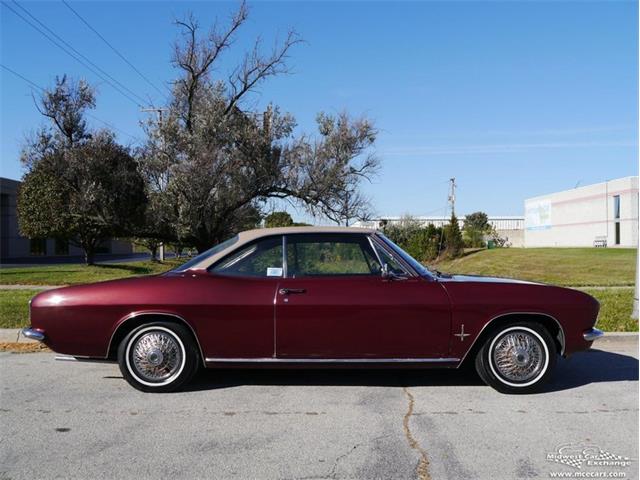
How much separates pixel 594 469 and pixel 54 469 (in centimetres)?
324

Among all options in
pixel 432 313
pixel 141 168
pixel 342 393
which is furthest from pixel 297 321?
pixel 141 168

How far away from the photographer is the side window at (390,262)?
5321 mm

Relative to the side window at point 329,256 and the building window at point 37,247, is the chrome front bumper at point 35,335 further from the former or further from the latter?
the building window at point 37,247

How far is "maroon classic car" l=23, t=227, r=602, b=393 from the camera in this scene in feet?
16.7

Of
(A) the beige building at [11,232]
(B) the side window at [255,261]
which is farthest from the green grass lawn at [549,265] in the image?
(A) the beige building at [11,232]

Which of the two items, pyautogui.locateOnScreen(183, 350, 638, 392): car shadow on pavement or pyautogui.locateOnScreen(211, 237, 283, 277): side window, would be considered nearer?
pyautogui.locateOnScreen(211, 237, 283, 277): side window

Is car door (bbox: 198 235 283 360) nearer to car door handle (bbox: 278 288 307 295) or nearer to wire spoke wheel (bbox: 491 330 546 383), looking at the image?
car door handle (bbox: 278 288 307 295)

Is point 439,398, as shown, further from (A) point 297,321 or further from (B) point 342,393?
(A) point 297,321

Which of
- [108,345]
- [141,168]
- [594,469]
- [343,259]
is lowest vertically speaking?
[594,469]

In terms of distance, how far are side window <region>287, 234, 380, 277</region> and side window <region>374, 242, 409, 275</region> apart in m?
0.07

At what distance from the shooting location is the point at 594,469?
361cm

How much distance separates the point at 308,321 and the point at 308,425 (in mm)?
959

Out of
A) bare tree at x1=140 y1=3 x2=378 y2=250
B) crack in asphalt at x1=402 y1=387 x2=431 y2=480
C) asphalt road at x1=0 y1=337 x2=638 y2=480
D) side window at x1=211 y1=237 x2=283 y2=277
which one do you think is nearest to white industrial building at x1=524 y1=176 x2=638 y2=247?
bare tree at x1=140 y1=3 x2=378 y2=250

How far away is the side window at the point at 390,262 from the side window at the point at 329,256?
0.07 metres
